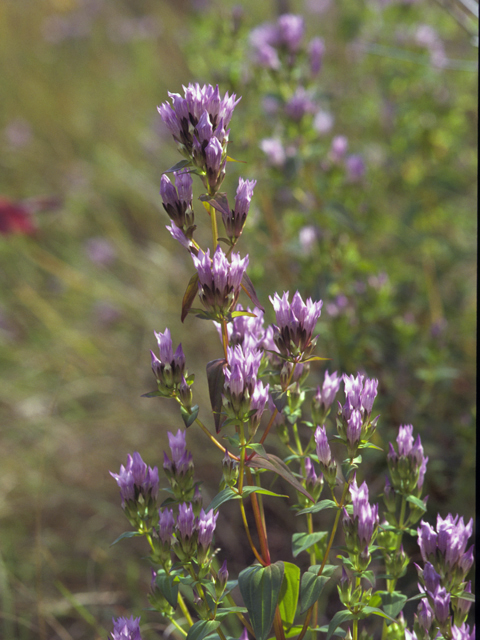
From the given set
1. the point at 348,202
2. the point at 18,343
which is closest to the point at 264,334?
the point at 348,202

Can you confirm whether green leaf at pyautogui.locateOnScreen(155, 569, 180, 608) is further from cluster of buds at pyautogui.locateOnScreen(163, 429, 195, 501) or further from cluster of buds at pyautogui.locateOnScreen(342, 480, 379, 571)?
cluster of buds at pyautogui.locateOnScreen(342, 480, 379, 571)

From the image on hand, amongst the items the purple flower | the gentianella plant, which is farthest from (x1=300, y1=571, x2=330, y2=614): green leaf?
the purple flower

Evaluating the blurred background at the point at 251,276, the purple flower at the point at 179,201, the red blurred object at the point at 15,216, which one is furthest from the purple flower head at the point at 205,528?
the red blurred object at the point at 15,216

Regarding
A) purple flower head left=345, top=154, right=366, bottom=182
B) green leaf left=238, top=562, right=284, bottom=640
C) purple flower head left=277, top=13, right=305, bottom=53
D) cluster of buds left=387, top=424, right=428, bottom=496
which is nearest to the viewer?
green leaf left=238, top=562, right=284, bottom=640

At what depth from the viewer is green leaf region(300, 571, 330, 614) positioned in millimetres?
644

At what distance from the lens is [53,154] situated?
3309 millimetres

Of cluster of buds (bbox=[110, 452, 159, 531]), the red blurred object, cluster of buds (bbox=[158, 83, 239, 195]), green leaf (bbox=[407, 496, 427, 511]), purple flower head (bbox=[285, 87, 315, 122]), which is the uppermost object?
purple flower head (bbox=[285, 87, 315, 122])

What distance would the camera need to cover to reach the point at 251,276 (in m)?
1.38

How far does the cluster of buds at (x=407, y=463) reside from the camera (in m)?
0.70

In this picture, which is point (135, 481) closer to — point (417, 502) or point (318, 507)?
point (318, 507)

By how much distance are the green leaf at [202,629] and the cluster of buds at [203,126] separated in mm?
473

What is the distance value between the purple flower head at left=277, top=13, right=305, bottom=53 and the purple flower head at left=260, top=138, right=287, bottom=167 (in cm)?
22

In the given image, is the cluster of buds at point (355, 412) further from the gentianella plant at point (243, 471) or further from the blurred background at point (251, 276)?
the blurred background at point (251, 276)

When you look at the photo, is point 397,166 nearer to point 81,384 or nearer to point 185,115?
point 81,384
